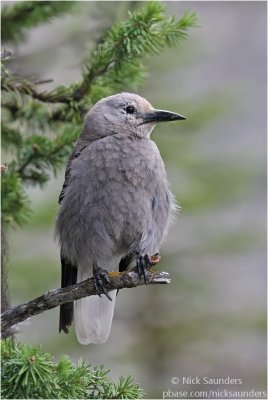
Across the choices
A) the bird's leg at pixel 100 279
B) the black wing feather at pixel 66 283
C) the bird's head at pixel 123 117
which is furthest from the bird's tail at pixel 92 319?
the bird's head at pixel 123 117

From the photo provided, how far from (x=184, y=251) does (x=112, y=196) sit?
9.57 ft

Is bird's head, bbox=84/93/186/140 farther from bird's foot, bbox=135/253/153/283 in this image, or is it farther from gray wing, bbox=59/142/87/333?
bird's foot, bbox=135/253/153/283

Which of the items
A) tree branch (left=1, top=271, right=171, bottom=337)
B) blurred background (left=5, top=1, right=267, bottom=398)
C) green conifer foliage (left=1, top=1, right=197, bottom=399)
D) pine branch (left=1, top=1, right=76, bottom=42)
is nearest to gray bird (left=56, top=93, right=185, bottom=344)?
green conifer foliage (left=1, top=1, right=197, bottom=399)

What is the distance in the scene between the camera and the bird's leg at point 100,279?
11.2ft

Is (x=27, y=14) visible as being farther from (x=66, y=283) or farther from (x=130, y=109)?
(x=66, y=283)

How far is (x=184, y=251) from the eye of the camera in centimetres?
674

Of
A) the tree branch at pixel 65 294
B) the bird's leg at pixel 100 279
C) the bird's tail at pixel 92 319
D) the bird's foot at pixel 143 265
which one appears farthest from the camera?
the bird's tail at pixel 92 319

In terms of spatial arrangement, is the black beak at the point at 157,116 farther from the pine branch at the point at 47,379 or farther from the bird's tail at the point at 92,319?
the pine branch at the point at 47,379

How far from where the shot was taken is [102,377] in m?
2.85

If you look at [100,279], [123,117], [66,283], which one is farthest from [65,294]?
[123,117]

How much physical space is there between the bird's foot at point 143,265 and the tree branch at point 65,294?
3cm

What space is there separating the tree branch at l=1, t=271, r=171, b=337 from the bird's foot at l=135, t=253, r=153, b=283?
3cm

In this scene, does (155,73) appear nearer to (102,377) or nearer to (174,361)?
(174,361)

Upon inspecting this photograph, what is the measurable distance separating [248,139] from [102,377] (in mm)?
6729
